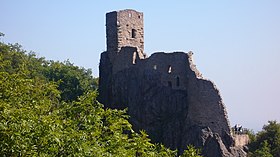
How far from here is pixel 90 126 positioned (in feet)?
53.4

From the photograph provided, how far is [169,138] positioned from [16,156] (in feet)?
81.4

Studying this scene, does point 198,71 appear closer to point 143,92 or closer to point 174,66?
point 174,66

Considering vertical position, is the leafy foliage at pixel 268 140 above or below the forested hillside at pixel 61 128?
above

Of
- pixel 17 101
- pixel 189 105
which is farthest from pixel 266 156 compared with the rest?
pixel 17 101

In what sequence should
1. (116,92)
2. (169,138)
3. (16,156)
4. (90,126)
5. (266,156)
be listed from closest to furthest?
(16,156) < (90,126) < (266,156) < (169,138) < (116,92)

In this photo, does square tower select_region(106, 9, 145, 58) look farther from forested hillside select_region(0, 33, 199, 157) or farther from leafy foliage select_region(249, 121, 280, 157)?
forested hillside select_region(0, 33, 199, 157)

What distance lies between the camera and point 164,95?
1519 inches

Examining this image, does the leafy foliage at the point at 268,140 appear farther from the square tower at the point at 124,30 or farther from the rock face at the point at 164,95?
the square tower at the point at 124,30

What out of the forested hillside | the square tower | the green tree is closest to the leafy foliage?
the green tree

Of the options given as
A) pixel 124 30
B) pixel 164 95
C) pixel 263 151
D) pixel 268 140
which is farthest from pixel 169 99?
pixel 268 140

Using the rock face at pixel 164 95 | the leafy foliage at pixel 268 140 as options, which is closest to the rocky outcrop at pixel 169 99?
the rock face at pixel 164 95

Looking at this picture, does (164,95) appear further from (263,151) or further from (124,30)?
(263,151)

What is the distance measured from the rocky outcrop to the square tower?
0.65m

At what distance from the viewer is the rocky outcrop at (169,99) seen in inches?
1391
